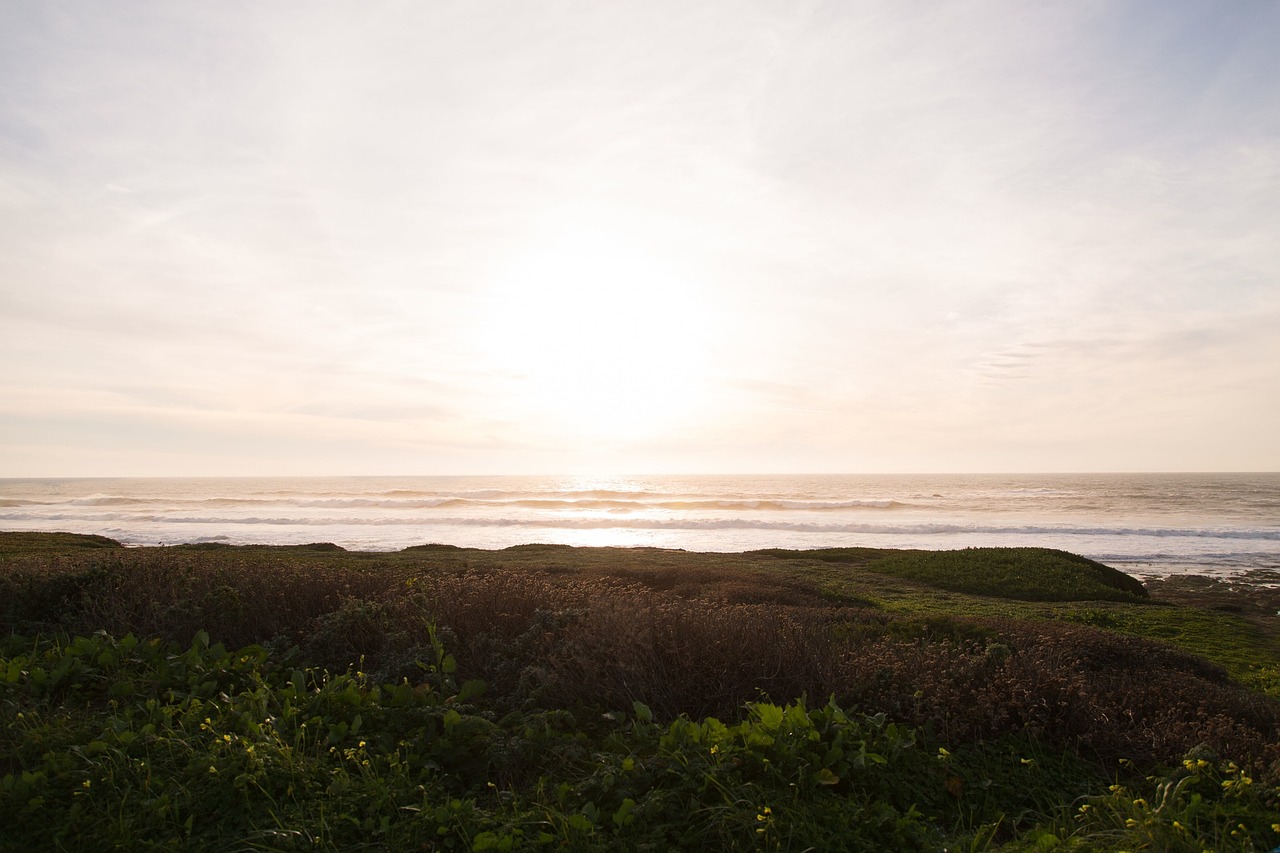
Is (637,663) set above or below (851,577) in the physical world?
above

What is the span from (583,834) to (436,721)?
5.30ft

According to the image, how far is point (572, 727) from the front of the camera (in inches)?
187

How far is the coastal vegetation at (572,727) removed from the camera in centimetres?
341

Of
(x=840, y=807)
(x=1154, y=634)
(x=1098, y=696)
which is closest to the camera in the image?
(x=840, y=807)

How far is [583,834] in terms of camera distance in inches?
129

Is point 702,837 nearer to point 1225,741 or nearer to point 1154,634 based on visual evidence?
point 1225,741

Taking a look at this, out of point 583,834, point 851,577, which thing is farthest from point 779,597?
point 583,834

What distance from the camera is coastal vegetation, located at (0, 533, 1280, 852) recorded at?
11.2 ft

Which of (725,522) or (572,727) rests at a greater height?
(572,727)

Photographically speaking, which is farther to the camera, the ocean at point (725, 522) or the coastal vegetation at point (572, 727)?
the ocean at point (725, 522)

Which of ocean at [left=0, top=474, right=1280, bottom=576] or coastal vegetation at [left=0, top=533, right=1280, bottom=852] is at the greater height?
coastal vegetation at [left=0, top=533, right=1280, bottom=852]

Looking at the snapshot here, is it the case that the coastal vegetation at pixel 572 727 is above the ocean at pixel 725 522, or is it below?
above

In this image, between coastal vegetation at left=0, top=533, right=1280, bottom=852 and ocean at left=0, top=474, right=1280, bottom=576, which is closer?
coastal vegetation at left=0, top=533, right=1280, bottom=852

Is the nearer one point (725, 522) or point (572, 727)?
point (572, 727)
